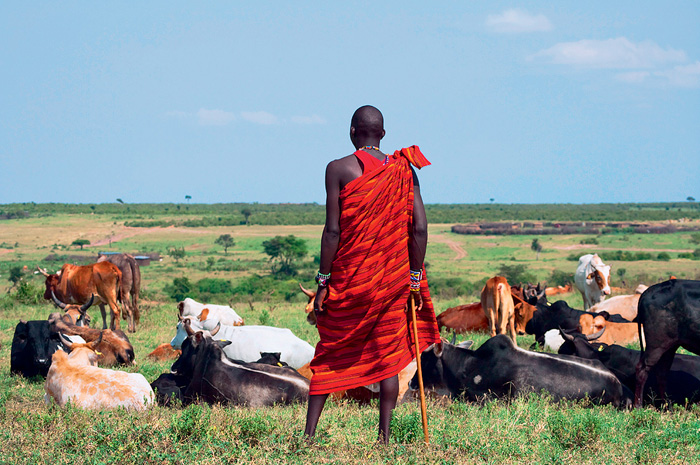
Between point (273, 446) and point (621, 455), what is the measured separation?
2502mm

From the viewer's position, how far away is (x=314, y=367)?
4941 mm

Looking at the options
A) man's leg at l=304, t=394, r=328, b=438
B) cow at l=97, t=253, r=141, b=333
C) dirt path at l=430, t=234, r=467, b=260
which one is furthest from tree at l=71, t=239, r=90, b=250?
man's leg at l=304, t=394, r=328, b=438

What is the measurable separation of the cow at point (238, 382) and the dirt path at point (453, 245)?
44100 millimetres

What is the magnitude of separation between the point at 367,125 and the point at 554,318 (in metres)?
7.40

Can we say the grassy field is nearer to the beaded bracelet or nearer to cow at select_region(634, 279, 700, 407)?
cow at select_region(634, 279, 700, 407)

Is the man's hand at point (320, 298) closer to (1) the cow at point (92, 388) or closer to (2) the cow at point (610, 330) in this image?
(1) the cow at point (92, 388)

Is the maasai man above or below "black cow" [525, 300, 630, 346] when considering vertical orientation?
above

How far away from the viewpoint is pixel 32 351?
858 cm

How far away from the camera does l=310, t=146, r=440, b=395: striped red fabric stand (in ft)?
15.6

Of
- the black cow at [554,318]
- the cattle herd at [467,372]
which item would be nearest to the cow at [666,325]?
the cattle herd at [467,372]

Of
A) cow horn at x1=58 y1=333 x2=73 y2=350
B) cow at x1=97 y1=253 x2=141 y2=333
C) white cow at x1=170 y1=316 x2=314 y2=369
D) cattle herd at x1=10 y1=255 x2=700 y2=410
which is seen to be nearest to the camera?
cattle herd at x1=10 y1=255 x2=700 y2=410

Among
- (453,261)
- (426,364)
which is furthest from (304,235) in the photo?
(426,364)

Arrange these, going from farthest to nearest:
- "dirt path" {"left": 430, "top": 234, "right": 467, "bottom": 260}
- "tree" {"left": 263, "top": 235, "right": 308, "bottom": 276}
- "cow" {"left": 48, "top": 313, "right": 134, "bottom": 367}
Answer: "dirt path" {"left": 430, "top": 234, "right": 467, "bottom": 260}, "tree" {"left": 263, "top": 235, "right": 308, "bottom": 276}, "cow" {"left": 48, "top": 313, "right": 134, "bottom": 367}

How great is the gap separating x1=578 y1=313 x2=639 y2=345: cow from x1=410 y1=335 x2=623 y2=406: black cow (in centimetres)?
310
